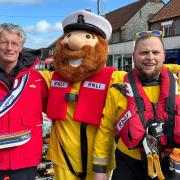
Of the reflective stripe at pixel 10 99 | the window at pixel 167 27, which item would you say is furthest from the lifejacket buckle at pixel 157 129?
the window at pixel 167 27

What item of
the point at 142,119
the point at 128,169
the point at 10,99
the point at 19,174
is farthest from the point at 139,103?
the point at 19,174

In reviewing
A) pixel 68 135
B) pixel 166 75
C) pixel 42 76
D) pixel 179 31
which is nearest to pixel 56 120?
pixel 68 135

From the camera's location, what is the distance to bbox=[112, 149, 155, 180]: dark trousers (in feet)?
9.11

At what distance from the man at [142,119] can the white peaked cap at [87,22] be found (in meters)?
0.57

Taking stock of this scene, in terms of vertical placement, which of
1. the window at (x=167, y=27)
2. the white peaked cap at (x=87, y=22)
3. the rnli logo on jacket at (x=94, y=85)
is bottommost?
the rnli logo on jacket at (x=94, y=85)

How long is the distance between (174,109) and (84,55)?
37.7 inches

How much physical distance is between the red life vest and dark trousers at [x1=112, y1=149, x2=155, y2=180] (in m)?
0.40

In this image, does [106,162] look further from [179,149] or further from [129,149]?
[179,149]

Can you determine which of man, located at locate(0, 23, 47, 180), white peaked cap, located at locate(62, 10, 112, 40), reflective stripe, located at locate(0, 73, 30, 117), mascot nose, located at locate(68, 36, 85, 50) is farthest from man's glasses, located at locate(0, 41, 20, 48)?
white peaked cap, located at locate(62, 10, 112, 40)

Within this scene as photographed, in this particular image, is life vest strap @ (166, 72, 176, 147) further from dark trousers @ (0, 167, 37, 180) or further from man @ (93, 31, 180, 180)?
dark trousers @ (0, 167, 37, 180)

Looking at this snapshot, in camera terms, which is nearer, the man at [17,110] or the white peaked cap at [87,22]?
the man at [17,110]

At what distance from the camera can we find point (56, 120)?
3.26m

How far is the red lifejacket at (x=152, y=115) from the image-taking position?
2.57 m

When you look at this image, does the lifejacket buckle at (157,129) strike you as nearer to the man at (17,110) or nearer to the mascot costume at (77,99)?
the mascot costume at (77,99)
